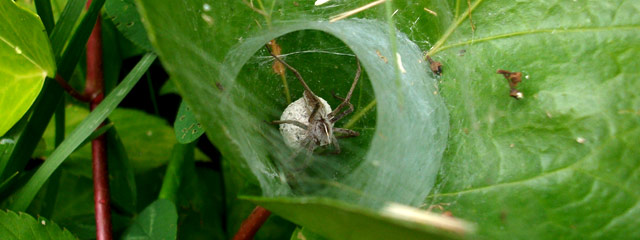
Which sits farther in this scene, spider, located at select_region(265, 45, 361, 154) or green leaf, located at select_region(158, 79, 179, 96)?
green leaf, located at select_region(158, 79, 179, 96)

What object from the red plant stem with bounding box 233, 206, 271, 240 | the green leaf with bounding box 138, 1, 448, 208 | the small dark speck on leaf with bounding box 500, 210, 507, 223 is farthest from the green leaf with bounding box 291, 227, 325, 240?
the small dark speck on leaf with bounding box 500, 210, 507, 223

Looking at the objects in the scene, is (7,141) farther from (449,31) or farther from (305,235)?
(449,31)

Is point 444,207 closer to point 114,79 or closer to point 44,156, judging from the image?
point 114,79

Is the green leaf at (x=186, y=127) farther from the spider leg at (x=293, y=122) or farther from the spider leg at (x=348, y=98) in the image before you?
the spider leg at (x=348, y=98)

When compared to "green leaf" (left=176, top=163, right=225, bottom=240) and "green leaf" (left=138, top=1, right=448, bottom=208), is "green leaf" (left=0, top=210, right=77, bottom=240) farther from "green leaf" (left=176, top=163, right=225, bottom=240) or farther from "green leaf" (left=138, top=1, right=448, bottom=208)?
"green leaf" (left=138, top=1, right=448, bottom=208)

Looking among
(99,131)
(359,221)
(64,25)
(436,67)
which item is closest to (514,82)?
(436,67)
